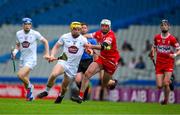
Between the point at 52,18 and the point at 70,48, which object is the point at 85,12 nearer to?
the point at 52,18

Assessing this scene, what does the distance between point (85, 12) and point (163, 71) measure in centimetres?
1607

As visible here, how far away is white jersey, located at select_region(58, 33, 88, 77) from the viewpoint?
22.4m

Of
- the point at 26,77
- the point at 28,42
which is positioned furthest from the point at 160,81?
the point at 28,42

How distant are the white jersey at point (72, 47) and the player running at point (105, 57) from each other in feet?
1.71

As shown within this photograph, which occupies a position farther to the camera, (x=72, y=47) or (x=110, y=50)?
(x=110, y=50)

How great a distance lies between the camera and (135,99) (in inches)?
1254

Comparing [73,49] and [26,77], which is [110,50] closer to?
[73,49]

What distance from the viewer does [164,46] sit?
966 inches

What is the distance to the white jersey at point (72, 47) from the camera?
73.5 feet

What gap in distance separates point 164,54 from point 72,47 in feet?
12.0

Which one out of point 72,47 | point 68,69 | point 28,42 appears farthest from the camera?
point 28,42

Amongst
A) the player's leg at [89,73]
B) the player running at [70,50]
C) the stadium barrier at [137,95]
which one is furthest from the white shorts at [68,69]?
the stadium barrier at [137,95]

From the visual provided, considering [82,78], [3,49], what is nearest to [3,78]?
[3,49]

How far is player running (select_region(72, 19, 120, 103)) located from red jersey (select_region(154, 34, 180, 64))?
5.22 ft
